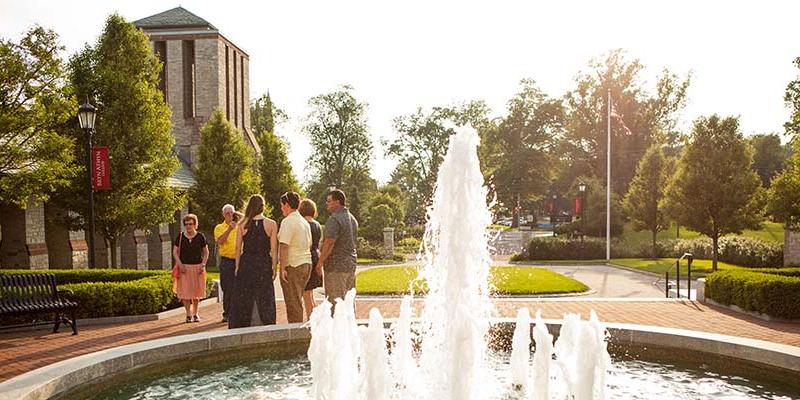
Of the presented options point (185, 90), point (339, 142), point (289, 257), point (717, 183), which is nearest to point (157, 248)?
point (185, 90)

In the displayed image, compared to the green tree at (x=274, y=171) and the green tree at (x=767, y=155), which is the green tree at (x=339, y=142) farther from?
the green tree at (x=767, y=155)

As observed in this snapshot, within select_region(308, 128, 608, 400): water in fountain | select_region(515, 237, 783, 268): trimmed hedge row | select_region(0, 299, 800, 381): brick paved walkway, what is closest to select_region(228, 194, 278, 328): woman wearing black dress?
select_region(0, 299, 800, 381): brick paved walkway

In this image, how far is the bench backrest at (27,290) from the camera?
10.3 m

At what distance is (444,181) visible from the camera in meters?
5.98

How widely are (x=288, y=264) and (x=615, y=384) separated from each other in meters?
4.67

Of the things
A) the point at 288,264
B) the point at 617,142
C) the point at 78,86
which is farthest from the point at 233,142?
the point at 617,142

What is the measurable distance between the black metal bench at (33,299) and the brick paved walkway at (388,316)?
0.39 m

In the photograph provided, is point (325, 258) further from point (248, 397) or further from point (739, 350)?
point (739, 350)

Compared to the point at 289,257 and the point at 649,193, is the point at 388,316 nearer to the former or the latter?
the point at 289,257

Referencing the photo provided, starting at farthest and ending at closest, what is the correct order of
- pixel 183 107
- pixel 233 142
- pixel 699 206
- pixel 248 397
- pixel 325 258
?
1. pixel 183 107
2. pixel 233 142
3. pixel 699 206
4. pixel 325 258
5. pixel 248 397

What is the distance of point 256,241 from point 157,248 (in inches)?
973

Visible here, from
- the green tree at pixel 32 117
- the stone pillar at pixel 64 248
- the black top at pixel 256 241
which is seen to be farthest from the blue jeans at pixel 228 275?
the stone pillar at pixel 64 248

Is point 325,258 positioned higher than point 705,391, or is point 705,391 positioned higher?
point 325,258

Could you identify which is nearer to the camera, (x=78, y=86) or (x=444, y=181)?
(x=444, y=181)
